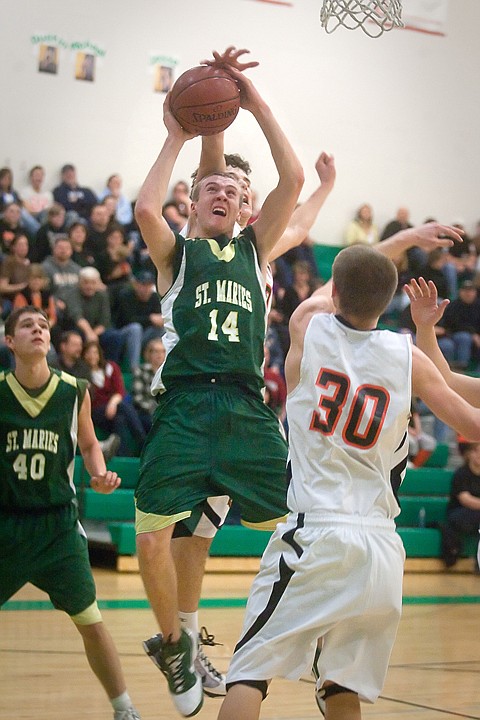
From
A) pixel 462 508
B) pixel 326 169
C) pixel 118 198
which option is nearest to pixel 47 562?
pixel 326 169

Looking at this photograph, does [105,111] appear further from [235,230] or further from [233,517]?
[235,230]

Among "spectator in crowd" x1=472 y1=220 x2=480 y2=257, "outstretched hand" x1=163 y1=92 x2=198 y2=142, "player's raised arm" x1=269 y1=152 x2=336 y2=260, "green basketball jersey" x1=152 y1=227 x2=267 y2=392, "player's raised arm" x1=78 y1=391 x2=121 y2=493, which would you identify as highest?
"outstretched hand" x1=163 y1=92 x2=198 y2=142

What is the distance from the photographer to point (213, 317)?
15.5 ft

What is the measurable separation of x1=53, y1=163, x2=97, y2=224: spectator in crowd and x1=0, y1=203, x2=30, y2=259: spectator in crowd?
135 cm

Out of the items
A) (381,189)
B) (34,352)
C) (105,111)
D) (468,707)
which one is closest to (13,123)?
(105,111)

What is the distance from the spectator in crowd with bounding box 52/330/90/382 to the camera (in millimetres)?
11023

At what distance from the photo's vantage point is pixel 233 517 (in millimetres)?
10789

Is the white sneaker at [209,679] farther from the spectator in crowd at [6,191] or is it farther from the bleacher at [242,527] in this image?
the spectator in crowd at [6,191]

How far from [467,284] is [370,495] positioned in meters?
12.1

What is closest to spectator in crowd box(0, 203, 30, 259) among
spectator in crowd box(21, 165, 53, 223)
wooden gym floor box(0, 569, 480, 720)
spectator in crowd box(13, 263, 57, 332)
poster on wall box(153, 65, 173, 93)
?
spectator in crowd box(13, 263, 57, 332)

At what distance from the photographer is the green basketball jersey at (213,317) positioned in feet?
15.4

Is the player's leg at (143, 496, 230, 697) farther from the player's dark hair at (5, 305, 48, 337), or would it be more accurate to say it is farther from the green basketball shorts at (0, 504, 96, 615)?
the player's dark hair at (5, 305, 48, 337)

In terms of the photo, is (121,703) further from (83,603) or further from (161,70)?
(161,70)

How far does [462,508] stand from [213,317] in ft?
23.4
